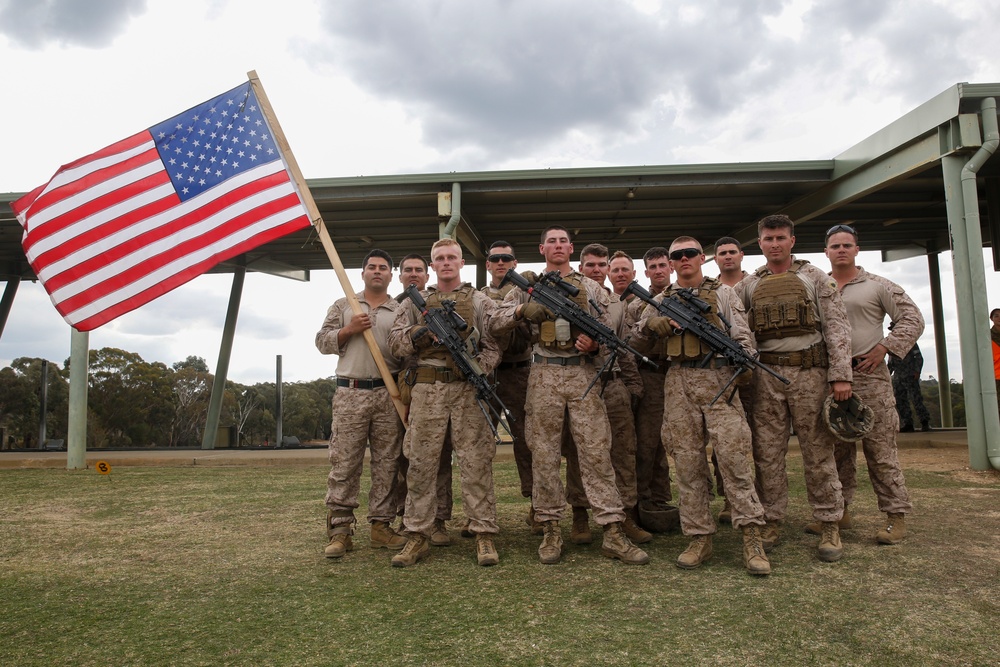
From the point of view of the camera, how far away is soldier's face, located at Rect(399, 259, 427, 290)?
16.5 ft

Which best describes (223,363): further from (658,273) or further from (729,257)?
(729,257)

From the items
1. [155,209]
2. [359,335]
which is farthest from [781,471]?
[155,209]

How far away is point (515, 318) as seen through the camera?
4137mm

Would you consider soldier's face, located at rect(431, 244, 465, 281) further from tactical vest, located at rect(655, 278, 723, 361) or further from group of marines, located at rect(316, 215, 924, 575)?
tactical vest, located at rect(655, 278, 723, 361)

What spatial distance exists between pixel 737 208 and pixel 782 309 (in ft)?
26.6

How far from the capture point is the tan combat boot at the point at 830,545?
3803 mm

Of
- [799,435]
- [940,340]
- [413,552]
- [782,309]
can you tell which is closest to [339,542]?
[413,552]

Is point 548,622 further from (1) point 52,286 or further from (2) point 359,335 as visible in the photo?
(1) point 52,286

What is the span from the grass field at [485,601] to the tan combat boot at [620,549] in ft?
0.22

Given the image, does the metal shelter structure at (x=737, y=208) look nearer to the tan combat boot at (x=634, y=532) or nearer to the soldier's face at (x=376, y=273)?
the soldier's face at (x=376, y=273)

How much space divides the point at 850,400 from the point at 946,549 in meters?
1.12

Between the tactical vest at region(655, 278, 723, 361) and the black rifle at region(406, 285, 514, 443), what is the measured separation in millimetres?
1127

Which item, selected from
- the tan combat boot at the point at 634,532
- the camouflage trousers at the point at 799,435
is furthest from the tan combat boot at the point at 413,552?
the camouflage trousers at the point at 799,435

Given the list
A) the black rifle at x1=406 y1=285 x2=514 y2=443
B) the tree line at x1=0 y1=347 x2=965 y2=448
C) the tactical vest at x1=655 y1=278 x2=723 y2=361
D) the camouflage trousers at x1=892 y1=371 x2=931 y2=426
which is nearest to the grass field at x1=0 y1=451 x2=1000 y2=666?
the black rifle at x1=406 y1=285 x2=514 y2=443
